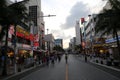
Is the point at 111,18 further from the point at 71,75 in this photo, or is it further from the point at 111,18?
the point at 71,75

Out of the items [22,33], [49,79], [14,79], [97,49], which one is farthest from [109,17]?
[97,49]

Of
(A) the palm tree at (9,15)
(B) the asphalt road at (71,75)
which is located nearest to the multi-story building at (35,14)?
(A) the palm tree at (9,15)

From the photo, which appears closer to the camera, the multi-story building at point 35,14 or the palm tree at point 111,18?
the palm tree at point 111,18

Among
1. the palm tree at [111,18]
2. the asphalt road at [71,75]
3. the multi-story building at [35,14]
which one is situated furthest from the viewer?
the multi-story building at [35,14]

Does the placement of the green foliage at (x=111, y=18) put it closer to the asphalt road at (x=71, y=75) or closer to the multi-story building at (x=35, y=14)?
the asphalt road at (x=71, y=75)

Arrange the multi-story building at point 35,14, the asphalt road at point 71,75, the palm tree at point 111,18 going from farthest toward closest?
the multi-story building at point 35,14
the palm tree at point 111,18
the asphalt road at point 71,75

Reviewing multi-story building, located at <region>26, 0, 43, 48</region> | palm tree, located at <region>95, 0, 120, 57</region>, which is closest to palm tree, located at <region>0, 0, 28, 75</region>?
multi-story building, located at <region>26, 0, 43, 48</region>

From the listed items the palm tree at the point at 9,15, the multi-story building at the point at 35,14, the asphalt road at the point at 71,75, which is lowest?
the asphalt road at the point at 71,75

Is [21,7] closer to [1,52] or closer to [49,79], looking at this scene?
[49,79]

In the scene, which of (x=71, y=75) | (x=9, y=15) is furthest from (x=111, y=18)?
(x=9, y=15)

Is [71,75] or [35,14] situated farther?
[35,14]

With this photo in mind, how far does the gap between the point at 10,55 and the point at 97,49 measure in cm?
5638

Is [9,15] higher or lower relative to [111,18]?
lower

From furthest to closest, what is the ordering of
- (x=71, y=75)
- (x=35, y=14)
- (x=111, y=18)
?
(x=35, y=14) < (x=111, y=18) < (x=71, y=75)
